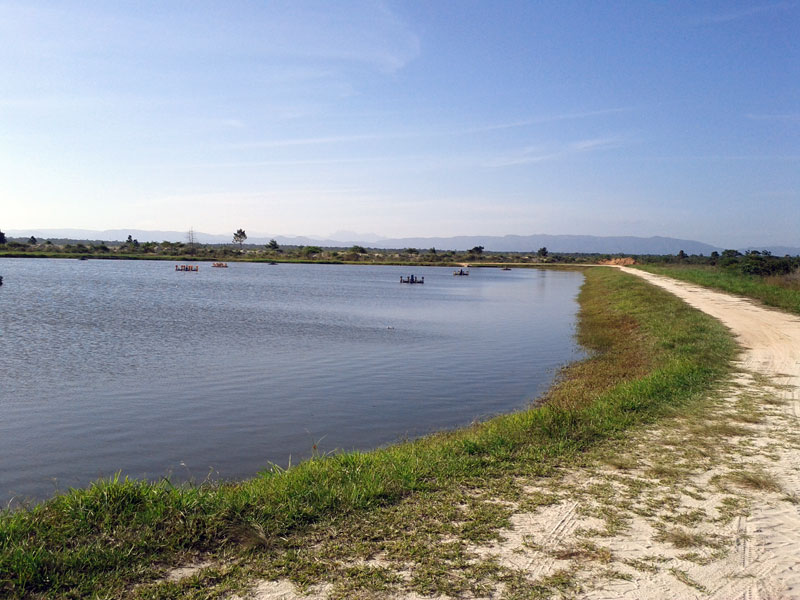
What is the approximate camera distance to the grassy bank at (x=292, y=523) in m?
4.56

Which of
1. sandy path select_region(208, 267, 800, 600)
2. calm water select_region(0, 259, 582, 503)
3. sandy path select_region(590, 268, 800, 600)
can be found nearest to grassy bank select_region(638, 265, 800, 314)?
calm water select_region(0, 259, 582, 503)

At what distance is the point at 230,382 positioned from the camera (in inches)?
615

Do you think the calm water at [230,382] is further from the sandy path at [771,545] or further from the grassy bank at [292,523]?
the sandy path at [771,545]

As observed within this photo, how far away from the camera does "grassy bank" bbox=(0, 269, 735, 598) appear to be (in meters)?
4.56

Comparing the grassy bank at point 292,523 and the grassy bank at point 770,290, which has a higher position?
the grassy bank at point 770,290

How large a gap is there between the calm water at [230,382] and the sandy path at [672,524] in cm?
495

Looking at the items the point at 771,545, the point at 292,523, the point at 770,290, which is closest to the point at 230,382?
the point at 292,523

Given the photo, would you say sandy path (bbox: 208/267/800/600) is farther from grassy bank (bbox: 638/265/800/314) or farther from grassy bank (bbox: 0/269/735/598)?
grassy bank (bbox: 638/265/800/314)

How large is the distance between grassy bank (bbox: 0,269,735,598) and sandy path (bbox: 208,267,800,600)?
38 centimetres

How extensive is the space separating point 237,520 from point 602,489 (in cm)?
384

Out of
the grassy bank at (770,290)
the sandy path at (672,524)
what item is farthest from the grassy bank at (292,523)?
the grassy bank at (770,290)

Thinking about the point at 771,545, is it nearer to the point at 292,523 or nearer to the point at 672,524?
the point at 672,524

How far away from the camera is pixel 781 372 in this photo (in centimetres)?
1335

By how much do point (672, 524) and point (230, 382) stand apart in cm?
1213
